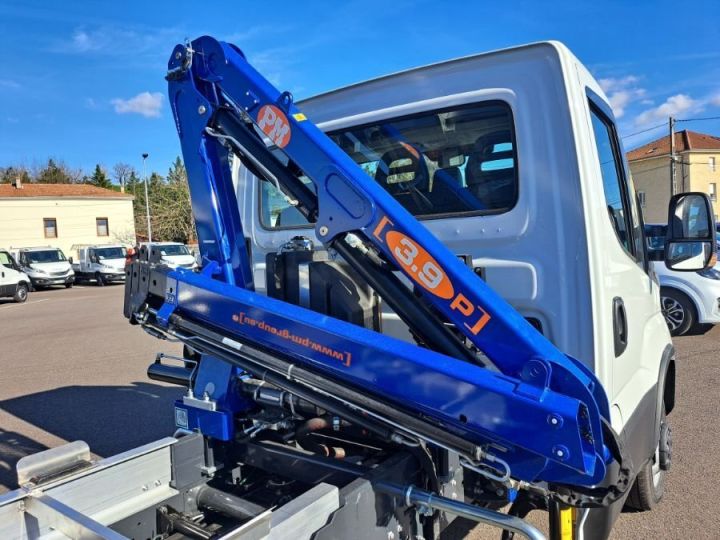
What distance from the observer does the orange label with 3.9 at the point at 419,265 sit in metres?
1.92

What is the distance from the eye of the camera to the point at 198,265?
2.62m

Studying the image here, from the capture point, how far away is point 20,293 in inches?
749

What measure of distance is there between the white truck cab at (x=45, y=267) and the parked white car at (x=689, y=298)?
75.3 ft

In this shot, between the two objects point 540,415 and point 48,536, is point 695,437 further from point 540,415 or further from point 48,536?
point 48,536

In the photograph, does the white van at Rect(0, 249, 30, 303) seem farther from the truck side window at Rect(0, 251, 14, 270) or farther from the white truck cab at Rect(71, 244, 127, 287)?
the white truck cab at Rect(71, 244, 127, 287)

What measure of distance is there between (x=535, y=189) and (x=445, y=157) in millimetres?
559

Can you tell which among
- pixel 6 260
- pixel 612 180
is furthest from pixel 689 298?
pixel 6 260

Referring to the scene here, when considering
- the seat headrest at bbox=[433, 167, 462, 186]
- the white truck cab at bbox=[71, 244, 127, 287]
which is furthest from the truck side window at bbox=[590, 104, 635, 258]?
the white truck cab at bbox=[71, 244, 127, 287]

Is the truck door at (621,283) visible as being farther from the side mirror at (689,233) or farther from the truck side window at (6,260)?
the truck side window at (6,260)

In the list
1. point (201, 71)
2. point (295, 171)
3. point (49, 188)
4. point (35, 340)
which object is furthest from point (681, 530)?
point (49, 188)

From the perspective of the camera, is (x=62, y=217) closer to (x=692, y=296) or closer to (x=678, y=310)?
(x=678, y=310)

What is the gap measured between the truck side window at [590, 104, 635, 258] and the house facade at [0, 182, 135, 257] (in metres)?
38.7

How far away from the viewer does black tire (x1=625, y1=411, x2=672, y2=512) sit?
333 centimetres

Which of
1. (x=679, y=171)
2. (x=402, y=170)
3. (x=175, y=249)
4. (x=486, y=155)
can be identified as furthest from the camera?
(x=679, y=171)
